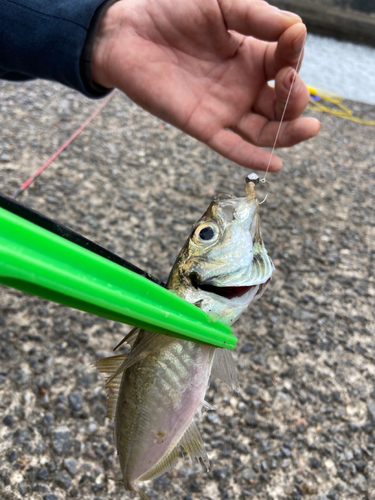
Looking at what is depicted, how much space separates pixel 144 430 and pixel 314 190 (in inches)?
107

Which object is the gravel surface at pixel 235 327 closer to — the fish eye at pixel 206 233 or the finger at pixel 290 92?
the fish eye at pixel 206 233

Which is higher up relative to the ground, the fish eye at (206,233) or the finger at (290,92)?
the finger at (290,92)

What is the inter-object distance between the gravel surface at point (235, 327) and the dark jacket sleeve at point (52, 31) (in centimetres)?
99

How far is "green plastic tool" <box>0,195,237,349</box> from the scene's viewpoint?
0.67 metres

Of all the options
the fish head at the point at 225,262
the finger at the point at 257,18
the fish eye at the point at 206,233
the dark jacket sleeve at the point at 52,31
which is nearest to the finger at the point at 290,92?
the finger at the point at 257,18

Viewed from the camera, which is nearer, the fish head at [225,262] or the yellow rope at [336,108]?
the fish head at [225,262]

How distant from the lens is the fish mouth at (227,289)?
3.68 ft

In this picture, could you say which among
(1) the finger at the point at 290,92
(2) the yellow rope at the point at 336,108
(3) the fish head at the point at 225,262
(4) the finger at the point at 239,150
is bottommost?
(2) the yellow rope at the point at 336,108

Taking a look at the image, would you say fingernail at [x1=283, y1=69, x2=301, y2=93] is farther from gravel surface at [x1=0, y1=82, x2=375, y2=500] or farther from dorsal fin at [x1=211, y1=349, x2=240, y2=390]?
gravel surface at [x1=0, y1=82, x2=375, y2=500]

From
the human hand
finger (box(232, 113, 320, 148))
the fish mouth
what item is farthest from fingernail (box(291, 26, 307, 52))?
the fish mouth

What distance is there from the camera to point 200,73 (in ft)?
6.48

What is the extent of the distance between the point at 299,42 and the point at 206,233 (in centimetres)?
97

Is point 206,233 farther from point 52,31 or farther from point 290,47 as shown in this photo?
point 52,31

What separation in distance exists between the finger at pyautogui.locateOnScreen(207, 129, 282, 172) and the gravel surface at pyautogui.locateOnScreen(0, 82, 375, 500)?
2.76ft
